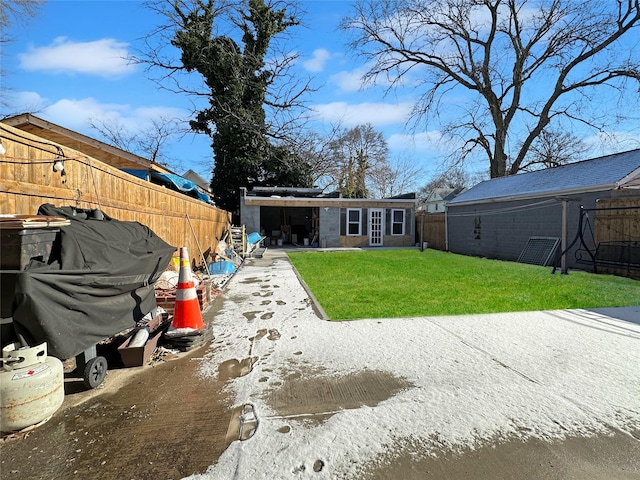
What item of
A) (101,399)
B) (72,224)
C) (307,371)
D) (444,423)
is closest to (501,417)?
(444,423)

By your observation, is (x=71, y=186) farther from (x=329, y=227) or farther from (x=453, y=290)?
(x=329, y=227)

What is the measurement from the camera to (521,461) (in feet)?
6.81

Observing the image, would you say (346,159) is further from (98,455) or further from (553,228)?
(98,455)

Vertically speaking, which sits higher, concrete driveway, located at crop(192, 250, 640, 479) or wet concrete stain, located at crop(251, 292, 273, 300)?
wet concrete stain, located at crop(251, 292, 273, 300)

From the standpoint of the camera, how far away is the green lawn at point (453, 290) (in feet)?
18.7

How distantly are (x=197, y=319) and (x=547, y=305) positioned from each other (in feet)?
18.8

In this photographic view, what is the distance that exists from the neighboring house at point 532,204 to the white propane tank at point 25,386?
1086 cm

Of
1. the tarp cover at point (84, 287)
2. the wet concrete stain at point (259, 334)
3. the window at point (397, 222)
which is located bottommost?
the wet concrete stain at point (259, 334)

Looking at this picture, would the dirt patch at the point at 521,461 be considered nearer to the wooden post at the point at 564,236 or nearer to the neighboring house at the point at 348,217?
the wooden post at the point at 564,236

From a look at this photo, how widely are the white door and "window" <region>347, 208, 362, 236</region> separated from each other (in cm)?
67

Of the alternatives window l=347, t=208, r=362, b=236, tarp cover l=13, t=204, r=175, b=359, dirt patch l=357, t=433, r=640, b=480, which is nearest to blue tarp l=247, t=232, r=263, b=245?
window l=347, t=208, r=362, b=236

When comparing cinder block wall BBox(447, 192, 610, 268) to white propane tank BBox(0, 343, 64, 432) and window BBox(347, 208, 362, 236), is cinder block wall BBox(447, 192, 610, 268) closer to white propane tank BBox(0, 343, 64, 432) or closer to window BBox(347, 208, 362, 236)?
window BBox(347, 208, 362, 236)

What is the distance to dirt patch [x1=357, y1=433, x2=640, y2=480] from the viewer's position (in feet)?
6.43

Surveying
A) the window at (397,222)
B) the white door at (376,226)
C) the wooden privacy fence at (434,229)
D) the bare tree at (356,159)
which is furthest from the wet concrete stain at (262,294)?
the bare tree at (356,159)
